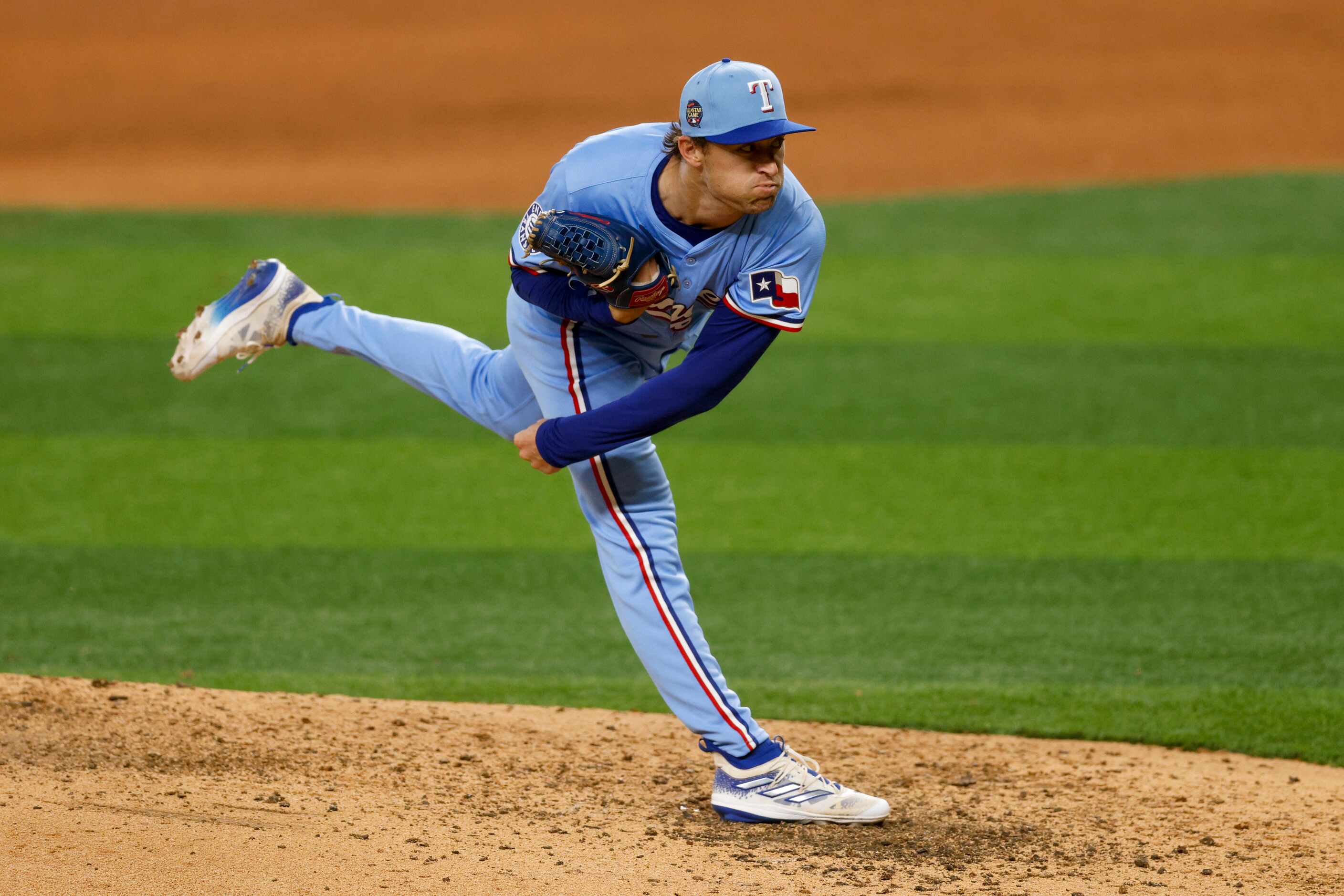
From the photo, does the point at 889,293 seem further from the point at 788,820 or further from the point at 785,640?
the point at 788,820

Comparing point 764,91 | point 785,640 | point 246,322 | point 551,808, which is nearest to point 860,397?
point 785,640

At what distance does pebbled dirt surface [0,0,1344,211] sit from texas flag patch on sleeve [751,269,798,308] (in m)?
10.6

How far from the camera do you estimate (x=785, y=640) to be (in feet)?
20.2

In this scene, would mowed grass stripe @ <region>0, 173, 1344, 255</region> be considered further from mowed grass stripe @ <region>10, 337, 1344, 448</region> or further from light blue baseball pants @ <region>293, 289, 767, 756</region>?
light blue baseball pants @ <region>293, 289, 767, 756</region>

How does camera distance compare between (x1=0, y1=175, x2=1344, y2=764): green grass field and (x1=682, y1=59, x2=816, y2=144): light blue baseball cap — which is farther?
(x1=0, y1=175, x2=1344, y2=764): green grass field

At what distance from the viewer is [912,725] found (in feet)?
17.3

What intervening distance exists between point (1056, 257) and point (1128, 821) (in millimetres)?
8127

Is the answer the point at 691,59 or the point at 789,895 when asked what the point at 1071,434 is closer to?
the point at 789,895

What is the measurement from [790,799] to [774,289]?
1.46 meters

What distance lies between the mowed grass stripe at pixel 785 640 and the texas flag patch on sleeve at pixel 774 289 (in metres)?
2.13

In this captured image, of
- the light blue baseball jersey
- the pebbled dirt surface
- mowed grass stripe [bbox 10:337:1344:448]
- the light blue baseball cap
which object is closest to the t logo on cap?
the light blue baseball cap

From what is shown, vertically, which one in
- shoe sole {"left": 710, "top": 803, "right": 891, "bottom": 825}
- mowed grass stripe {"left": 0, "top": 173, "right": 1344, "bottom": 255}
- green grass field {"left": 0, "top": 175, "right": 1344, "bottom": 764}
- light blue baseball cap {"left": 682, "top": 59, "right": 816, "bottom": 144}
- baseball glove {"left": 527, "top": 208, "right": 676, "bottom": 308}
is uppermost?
mowed grass stripe {"left": 0, "top": 173, "right": 1344, "bottom": 255}

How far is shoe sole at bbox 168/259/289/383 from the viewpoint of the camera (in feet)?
15.1

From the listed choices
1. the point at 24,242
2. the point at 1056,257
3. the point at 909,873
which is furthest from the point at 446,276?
the point at 909,873
